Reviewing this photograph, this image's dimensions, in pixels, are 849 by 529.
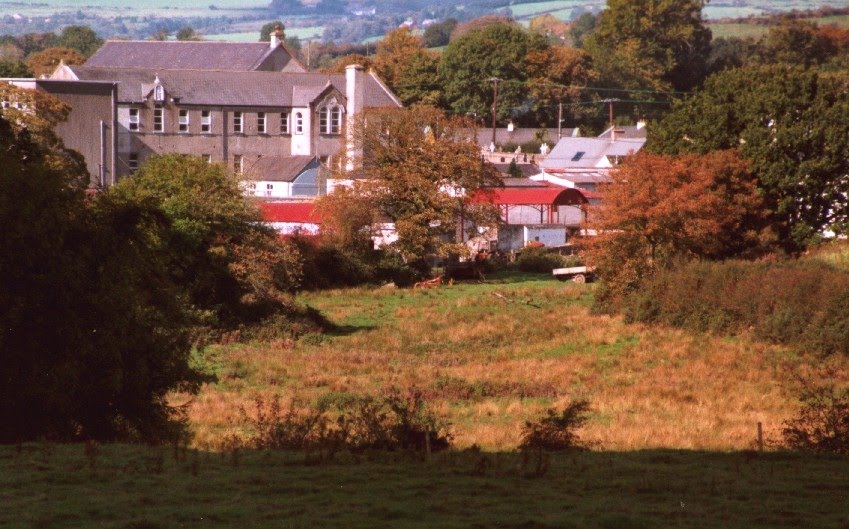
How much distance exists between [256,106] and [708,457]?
6838 centimetres

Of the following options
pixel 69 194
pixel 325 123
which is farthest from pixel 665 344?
pixel 325 123

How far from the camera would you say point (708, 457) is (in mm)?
17766

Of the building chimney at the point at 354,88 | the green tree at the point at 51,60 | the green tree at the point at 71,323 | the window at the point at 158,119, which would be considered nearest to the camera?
the green tree at the point at 71,323

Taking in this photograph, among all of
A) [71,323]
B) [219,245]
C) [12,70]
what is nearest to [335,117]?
[12,70]

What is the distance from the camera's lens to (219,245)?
42.8 m

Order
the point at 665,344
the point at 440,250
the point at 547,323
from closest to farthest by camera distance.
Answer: the point at 665,344 → the point at 547,323 → the point at 440,250

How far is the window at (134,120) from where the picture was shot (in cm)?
8081

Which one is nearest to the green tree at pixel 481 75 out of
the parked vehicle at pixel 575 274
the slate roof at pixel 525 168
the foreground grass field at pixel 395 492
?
the slate roof at pixel 525 168

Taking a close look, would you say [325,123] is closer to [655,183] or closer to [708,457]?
[655,183]

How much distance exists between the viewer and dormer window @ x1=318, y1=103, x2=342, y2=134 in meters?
82.3

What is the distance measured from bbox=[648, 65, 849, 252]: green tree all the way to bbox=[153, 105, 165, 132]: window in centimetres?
3962

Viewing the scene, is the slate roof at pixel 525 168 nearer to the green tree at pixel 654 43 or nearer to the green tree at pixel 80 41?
the green tree at pixel 654 43

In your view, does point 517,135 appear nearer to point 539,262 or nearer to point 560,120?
point 560,120

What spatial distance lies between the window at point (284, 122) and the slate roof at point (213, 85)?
0.68 m
